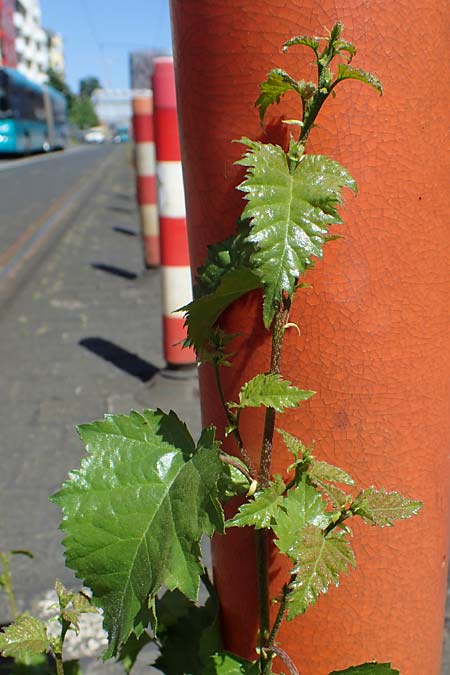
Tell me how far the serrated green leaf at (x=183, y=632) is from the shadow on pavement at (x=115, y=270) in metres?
5.87

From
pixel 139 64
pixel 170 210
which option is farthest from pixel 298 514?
pixel 139 64

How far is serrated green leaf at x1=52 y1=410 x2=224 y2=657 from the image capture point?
821 millimetres

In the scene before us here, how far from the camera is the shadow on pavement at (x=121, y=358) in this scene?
4165 millimetres

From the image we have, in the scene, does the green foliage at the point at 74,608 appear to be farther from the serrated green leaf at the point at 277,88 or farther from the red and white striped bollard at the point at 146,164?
the red and white striped bollard at the point at 146,164

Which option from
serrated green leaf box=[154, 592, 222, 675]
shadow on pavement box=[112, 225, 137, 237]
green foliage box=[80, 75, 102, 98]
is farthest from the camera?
green foliage box=[80, 75, 102, 98]

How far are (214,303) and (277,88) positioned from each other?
283 millimetres

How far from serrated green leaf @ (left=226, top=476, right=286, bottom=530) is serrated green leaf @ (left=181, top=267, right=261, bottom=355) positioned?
0.72ft

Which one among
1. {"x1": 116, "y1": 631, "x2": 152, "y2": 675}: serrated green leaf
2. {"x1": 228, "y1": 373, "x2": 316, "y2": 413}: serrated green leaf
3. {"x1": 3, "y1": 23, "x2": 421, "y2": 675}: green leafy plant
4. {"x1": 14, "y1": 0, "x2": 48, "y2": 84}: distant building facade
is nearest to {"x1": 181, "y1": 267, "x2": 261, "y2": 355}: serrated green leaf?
{"x1": 3, "y1": 23, "x2": 421, "y2": 675}: green leafy plant

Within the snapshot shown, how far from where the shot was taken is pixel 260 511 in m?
0.86

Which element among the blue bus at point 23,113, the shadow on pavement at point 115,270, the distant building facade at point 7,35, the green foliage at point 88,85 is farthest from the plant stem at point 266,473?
the green foliage at point 88,85

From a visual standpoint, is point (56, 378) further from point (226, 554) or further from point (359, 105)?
point (359, 105)

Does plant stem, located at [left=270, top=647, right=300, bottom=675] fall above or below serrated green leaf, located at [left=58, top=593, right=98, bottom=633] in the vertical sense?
above

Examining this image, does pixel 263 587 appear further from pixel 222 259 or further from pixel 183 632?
pixel 222 259

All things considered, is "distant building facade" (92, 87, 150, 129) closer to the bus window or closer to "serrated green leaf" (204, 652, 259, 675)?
the bus window
